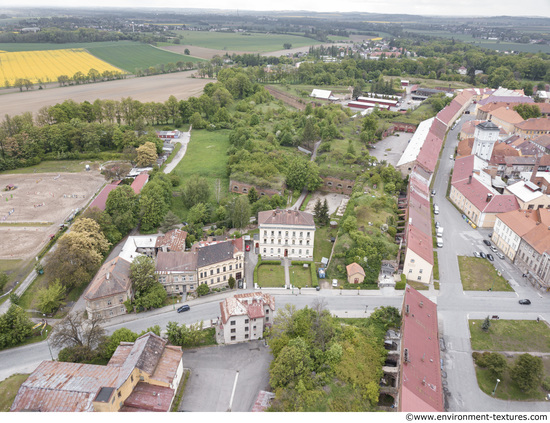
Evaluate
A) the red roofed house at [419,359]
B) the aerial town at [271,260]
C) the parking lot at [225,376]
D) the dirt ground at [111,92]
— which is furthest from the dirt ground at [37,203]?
the red roofed house at [419,359]

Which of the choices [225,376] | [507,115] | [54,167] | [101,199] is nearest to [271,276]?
[225,376]

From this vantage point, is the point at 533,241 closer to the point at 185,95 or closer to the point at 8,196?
the point at 8,196

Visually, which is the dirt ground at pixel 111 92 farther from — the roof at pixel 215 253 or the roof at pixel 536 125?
the roof at pixel 536 125

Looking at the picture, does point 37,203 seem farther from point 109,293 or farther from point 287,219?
point 287,219

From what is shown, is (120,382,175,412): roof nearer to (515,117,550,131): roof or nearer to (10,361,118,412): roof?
(10,361,118,412): roof

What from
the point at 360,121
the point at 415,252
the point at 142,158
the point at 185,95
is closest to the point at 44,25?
the point at 185,95

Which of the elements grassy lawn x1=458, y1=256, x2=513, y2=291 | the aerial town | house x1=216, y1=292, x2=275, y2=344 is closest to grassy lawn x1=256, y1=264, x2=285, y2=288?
the aerial town
